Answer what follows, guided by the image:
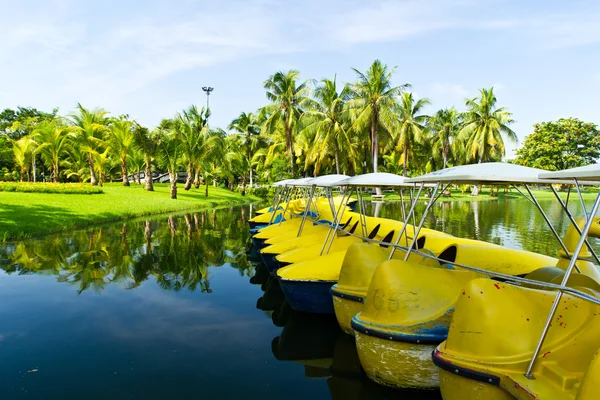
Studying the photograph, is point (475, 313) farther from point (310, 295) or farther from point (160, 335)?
point (160, 335)

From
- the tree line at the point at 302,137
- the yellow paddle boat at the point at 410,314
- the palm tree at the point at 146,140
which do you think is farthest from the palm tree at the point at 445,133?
the yellow paddle boat at the point at 410,314

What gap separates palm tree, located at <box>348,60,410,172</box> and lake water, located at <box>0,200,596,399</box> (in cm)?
2659

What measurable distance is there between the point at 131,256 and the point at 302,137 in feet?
89.5

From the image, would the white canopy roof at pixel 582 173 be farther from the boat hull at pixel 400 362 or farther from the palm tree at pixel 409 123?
the palm tree at pixel 409 123

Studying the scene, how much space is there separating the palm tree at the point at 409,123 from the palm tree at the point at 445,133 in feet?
10.9

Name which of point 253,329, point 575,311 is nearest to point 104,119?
point 253,329

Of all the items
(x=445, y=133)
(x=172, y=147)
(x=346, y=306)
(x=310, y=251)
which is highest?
(x=445, y=133)

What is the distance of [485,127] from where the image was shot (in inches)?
1801

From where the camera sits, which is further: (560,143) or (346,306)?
(560,143)

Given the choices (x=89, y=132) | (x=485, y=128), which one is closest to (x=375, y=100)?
(x=485, y=128)

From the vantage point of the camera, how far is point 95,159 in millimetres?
36562

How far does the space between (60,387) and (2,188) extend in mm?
26714

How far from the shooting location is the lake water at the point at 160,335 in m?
5.04

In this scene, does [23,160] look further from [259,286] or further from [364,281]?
[364,281]
